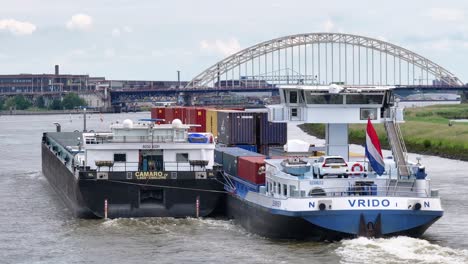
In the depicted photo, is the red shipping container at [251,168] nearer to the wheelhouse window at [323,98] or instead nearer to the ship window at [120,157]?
the wheelhouse window at [323,98]

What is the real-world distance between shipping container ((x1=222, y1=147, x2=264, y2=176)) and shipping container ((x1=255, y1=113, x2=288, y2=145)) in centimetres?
196

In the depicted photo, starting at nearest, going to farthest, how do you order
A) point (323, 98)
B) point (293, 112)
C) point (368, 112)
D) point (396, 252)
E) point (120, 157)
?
point (396, 252)
point (323, 98)
point (368, 112)
point (293, 112)
point (120, 157)

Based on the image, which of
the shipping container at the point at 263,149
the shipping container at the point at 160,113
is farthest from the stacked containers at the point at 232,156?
the shipping container at the point at 160,113

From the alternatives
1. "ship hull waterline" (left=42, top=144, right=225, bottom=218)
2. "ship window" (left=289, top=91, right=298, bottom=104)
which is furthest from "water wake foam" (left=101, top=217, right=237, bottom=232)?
"ship window" (left=289, top=91, right=298, bottom=104)

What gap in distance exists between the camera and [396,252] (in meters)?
36.0

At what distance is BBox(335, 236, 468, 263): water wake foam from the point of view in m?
35.2

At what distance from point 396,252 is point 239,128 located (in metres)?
17.6

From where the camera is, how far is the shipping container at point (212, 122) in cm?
5612

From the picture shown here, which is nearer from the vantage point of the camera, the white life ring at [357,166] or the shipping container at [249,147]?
the white life ring at [357,166]

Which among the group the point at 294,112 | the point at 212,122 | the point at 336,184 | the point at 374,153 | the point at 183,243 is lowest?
the point at 183,243

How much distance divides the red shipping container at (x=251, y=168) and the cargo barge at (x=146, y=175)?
1.29 meters

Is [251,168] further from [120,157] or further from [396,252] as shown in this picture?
→ [396,252]

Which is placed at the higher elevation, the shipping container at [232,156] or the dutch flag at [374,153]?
the dutch flag at [374,153]

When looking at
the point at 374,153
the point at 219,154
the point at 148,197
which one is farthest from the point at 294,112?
the point at 219,154
